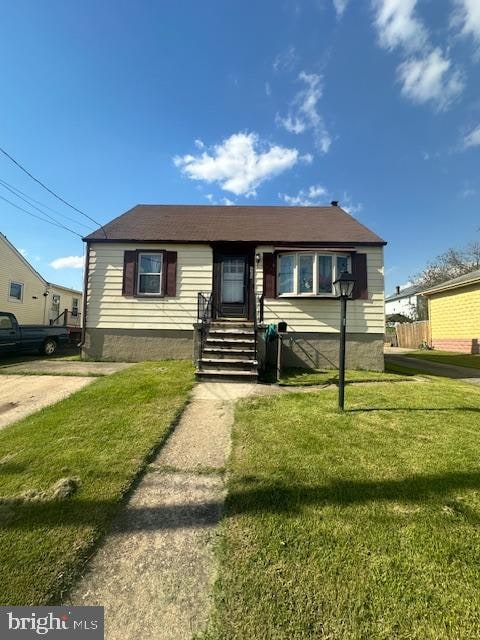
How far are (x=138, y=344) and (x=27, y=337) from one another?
4.44 meters

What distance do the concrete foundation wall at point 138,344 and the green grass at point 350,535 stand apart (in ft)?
18.3

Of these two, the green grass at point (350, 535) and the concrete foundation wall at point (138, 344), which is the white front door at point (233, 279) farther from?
the green grass at point (350, 535)

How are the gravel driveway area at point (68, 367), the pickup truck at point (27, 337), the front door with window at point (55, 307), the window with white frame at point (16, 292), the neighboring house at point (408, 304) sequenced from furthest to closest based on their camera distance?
1. the neighboring house at point (408, 304)
2. the front door with window at point (55, 307)
3. the window with white frame at point (16, 292)
4. the pickup truck at point (27, 337)
5. the gravel driveway area at point (68, 367)

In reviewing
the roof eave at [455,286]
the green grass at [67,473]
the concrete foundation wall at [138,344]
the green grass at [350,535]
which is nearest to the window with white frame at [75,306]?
the concrete foundation wall at [138,344]

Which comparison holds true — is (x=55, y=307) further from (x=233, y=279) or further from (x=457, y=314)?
(x=457, y=314)

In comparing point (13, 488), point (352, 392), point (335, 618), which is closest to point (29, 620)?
point (13, 488)

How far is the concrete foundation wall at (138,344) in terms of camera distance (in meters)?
9.38

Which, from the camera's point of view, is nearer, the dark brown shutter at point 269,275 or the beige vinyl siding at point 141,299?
the dark brown shutter at point 269,275

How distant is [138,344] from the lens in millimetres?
9453

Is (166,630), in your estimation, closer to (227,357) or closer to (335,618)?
(335,618)

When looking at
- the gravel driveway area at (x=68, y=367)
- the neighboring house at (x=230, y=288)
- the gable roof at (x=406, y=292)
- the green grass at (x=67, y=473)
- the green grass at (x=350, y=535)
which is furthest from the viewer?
the gable roof at (x=406, y=292)

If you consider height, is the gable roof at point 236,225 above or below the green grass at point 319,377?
above

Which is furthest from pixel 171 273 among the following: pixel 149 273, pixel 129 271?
pixel 129 271

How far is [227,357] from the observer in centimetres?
731
